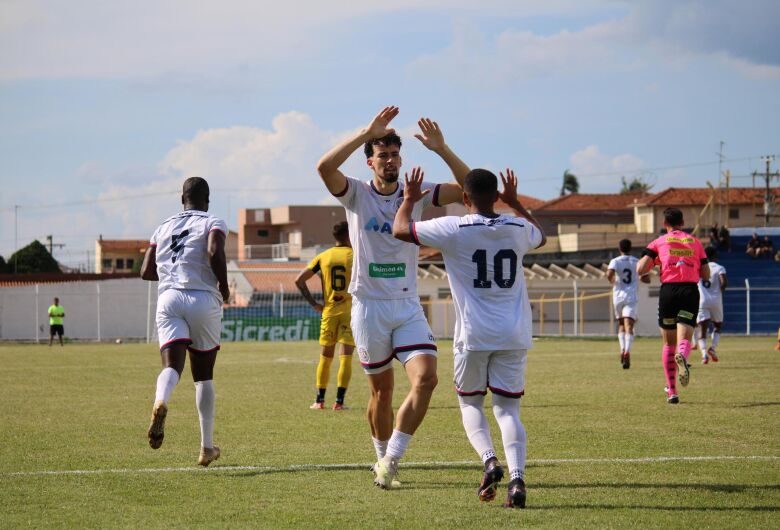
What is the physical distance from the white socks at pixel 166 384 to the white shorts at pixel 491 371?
7.74ft

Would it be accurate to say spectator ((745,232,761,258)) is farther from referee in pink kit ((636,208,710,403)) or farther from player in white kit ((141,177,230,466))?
player in white kit ((141,177,230,466))

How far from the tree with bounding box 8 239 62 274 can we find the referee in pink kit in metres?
73.7

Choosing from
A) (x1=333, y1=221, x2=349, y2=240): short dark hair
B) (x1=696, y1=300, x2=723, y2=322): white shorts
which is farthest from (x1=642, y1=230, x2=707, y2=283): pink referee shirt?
Answer: (x1=696, y1=300, x2=723, y2=322): white shorts

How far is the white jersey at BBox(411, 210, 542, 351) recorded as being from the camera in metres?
7.06

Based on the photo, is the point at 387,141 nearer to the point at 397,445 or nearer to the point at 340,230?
the point at 397,445

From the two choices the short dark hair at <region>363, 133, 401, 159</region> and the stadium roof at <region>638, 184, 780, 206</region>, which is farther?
the stadium roof at <region>638, 184, 780, 206</region>

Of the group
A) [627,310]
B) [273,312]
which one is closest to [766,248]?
[273,312]

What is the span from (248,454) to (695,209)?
276ft

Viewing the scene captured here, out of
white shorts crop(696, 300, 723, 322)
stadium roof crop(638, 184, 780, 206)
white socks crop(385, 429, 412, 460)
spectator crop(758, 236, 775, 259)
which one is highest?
stadium roof crop(638, 184, 780, 206)

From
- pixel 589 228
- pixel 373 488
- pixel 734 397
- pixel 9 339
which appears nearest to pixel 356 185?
pixel 373 488

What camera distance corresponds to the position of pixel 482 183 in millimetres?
7090

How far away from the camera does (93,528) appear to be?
6238 millimetres

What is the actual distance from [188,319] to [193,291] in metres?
0.24

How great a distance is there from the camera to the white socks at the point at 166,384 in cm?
813
